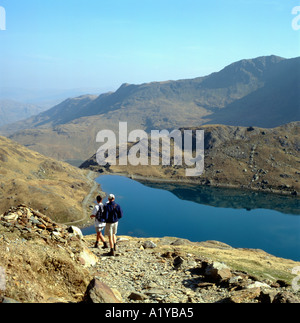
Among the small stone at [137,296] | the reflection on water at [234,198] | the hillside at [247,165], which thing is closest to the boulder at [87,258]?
the small stone at [137,296]

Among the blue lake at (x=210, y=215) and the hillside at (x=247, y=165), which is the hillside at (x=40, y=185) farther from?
the hillside at (x=247, y=165)

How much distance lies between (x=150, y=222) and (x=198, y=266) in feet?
265

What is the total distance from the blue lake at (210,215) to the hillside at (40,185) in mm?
13335

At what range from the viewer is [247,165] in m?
152

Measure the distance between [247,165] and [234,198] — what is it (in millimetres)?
27568

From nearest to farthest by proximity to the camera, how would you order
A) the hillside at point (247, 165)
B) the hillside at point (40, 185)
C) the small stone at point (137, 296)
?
the small stone at point (137, 296) → the hillside at point (40, 185) → the hillside at point (247, 165)

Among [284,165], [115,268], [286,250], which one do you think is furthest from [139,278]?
[284,165]

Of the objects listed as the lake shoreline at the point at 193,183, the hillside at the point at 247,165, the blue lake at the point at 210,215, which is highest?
the hillside at the point at 247,165

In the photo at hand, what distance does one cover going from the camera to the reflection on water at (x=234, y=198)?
394 feet

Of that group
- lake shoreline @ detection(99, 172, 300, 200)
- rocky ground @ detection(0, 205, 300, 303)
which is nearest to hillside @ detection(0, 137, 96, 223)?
lake shoreline @ detection(99, 172, 300, 200)

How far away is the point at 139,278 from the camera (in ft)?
54.1

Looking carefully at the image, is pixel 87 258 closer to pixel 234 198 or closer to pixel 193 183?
pixel 234 198

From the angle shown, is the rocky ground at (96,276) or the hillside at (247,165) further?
the hillside at (247,165)
